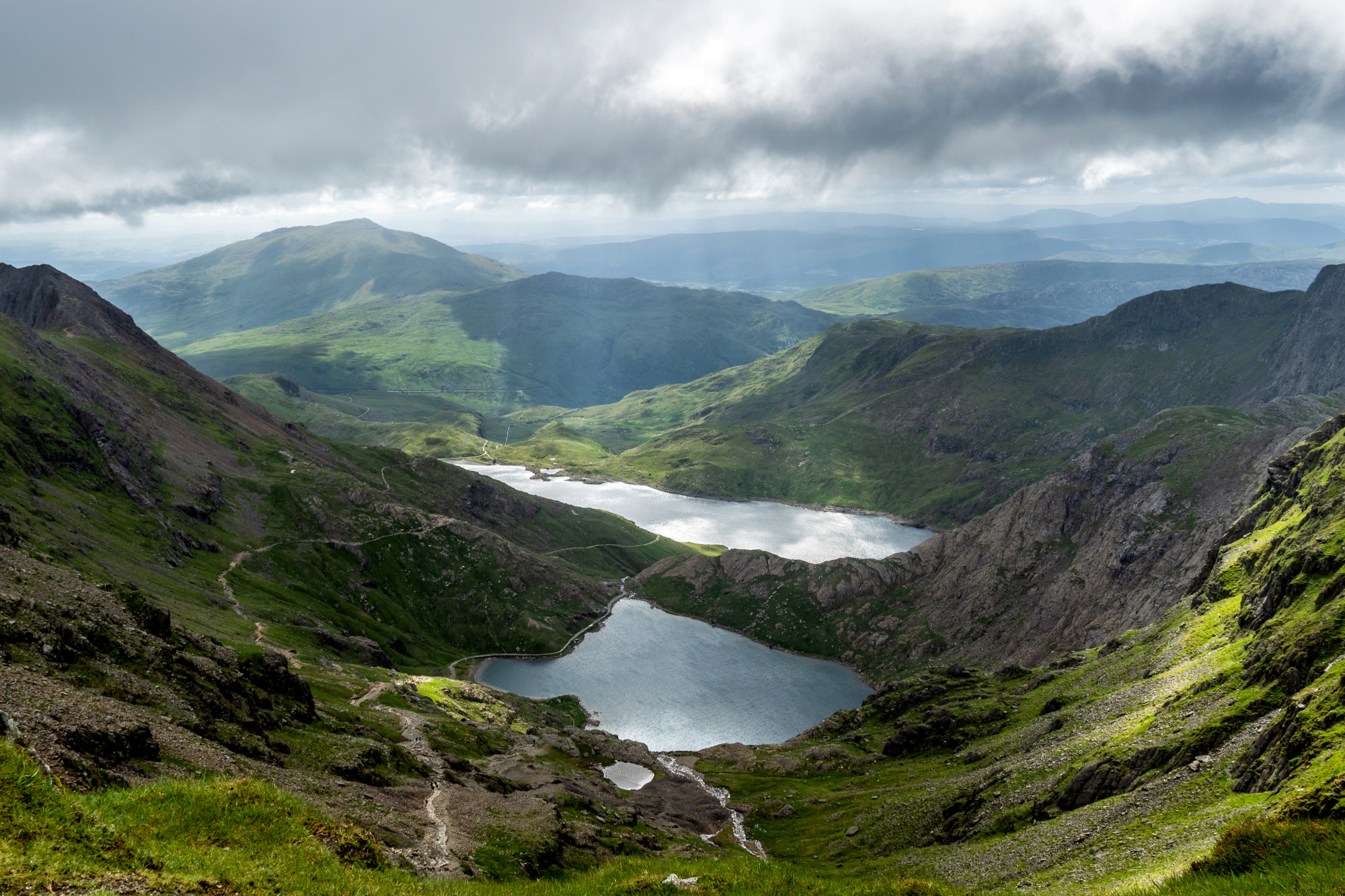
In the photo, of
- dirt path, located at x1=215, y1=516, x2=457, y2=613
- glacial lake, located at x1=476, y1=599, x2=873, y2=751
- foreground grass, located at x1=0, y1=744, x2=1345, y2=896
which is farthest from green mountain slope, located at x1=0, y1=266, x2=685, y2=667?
foreground grass, located at x1=0, y1=744, x2=1345, y2=896

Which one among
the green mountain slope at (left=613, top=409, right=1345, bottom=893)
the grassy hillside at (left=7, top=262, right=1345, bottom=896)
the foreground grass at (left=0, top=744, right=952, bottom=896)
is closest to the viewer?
the foreground grass at (left=0, top=744, right=952, bottom=896)

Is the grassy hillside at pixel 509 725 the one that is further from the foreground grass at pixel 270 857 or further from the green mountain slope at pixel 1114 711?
the green mountain slope at pixel 1114 711

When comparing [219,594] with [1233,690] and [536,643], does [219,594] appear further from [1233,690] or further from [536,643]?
[1233,690]

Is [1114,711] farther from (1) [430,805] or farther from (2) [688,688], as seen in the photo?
(2) [688,688]

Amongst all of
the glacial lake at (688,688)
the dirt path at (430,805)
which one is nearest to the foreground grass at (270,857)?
the dirt path at (430,805)

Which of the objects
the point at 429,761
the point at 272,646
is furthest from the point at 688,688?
the point at 429,761

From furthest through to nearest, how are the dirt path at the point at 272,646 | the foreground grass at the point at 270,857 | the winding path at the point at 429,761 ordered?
Result: the dirt path at the point at 272,646
the winding path at the point at 429,761
the foreground grass at the point at 270,857

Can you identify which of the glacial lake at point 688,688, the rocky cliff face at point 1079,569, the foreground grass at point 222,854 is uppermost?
the foreground grass at point 222,854

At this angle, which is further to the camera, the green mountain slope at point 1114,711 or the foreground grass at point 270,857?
the green mountain slope at point 1114,711

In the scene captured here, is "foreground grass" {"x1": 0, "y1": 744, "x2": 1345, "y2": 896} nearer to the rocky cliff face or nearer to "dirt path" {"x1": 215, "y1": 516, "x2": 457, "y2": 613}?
"dirt path" {"x1": 215, "y1": 516, "x2": 457, "y2": 613}
